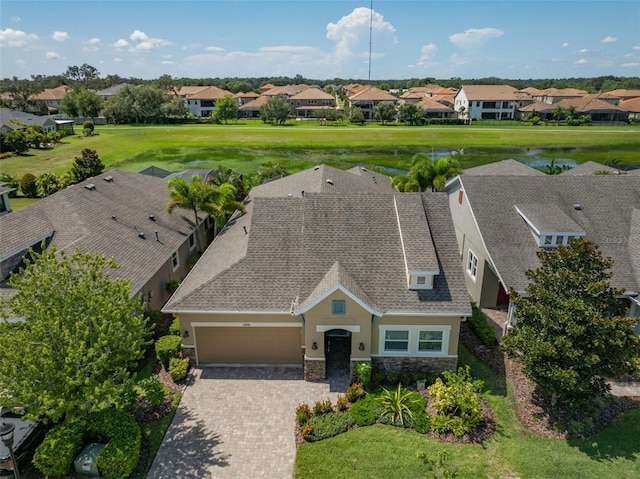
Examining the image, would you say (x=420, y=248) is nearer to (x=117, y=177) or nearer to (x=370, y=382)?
(x=370, y=382)

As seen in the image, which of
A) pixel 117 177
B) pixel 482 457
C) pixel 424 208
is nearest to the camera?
pixel 482 457

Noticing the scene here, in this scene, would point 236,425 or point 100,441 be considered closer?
point 100,441

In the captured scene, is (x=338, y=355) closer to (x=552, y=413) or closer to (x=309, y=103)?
(x=552, y=413)

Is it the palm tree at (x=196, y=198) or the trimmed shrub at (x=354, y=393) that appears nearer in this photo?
the trimmed shrub at (x=354, y=393)

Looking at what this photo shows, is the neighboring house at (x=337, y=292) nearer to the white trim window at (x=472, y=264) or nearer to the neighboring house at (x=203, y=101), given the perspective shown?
the white trim window at (x=472, y=264)

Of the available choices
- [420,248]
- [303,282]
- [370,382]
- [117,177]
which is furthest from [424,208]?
[117,177]

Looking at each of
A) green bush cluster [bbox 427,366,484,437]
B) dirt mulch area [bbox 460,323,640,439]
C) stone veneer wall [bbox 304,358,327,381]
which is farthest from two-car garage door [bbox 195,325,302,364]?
dirt mulch area [bbox 460,323,640,439]

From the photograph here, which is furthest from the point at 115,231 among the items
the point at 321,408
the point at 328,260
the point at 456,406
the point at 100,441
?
the point at 456,406

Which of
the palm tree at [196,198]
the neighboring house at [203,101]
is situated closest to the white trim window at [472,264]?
the palm tree at [196,198]
